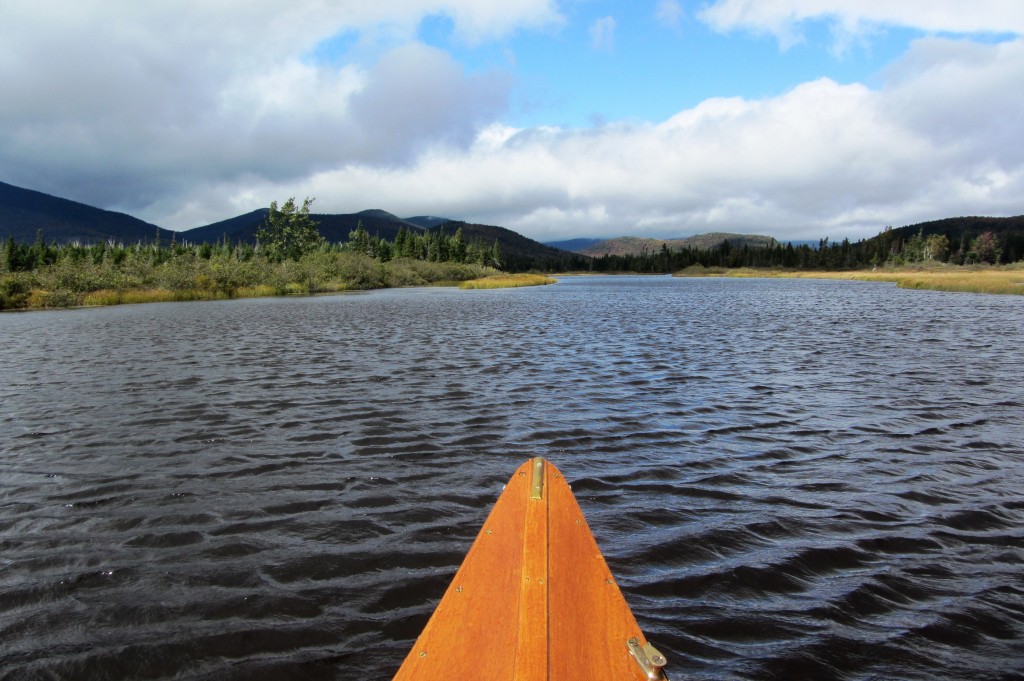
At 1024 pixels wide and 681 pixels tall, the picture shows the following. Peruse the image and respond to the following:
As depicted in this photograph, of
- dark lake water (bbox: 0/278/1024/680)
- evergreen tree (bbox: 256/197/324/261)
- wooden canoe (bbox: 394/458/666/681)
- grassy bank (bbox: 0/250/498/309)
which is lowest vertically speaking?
dark lake water (bbox: 0/278/1024/680)

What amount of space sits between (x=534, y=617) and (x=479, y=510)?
3875 millimetres

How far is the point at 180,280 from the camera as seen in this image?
69.8 m

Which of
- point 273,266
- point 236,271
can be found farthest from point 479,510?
point 273,266

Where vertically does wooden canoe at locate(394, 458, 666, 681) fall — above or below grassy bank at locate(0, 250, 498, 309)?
below

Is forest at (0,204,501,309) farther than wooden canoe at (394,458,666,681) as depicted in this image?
Yes

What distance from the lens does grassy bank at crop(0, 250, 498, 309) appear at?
58.2m

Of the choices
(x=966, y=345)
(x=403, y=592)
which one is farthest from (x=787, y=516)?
(x=966, y=345)

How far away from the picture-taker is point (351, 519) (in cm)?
691

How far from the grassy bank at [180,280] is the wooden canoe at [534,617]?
68.8 metres

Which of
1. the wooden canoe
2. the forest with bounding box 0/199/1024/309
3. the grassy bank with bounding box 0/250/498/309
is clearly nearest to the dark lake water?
the wooden canoe

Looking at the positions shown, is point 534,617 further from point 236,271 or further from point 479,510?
point 236,271

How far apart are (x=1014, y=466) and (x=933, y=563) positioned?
4.41 metres

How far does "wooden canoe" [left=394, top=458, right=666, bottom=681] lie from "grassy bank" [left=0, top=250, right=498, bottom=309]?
68770 mm

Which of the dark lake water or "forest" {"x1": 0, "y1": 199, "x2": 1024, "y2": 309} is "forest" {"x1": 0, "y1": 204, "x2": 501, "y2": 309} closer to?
"forest" {"x1": 0, "y1": 199, "x2": 1024, "y2": 309}
